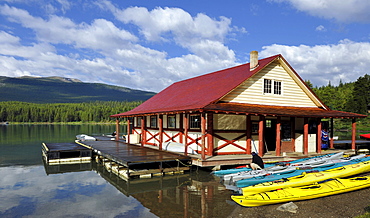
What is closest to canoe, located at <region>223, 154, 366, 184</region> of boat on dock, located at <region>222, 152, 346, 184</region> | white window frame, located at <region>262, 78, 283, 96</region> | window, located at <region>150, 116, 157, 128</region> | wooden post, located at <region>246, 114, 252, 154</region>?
boat on dock, located at <region>222, 152, 346, 184</region>

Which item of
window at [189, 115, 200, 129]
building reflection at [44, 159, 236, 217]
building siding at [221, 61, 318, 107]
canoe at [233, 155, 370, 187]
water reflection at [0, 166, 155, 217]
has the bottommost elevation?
water reflection at [0, 166, 155, 217]

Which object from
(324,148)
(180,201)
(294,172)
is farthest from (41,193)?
(324,148)

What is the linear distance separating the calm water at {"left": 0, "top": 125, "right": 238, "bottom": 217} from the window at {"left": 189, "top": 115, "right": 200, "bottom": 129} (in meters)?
3.08

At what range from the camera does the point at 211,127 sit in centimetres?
1586

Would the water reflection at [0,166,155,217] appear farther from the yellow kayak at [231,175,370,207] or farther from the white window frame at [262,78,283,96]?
the white window frame at [262,78,283,96]

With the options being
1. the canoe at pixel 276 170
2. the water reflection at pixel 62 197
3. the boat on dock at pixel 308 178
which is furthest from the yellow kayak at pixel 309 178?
the water reflection at pixel 62 197

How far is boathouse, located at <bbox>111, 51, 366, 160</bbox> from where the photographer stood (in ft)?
54.6

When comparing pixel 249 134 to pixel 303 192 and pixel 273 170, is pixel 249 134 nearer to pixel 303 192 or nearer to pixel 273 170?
pixel 273 170

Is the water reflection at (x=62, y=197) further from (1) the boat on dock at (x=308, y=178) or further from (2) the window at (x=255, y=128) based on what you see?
(2) the window at (x=255, y=128)

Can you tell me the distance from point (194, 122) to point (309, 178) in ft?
28.1

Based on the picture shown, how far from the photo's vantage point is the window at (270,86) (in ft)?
61.6

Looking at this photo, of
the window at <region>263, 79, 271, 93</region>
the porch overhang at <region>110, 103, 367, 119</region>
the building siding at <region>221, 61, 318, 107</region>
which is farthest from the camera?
the window at <region>263, 79, 271, 93</region>

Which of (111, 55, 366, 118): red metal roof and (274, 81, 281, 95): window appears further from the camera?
(274, 81, 281, 95): window

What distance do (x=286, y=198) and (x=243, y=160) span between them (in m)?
5.76
